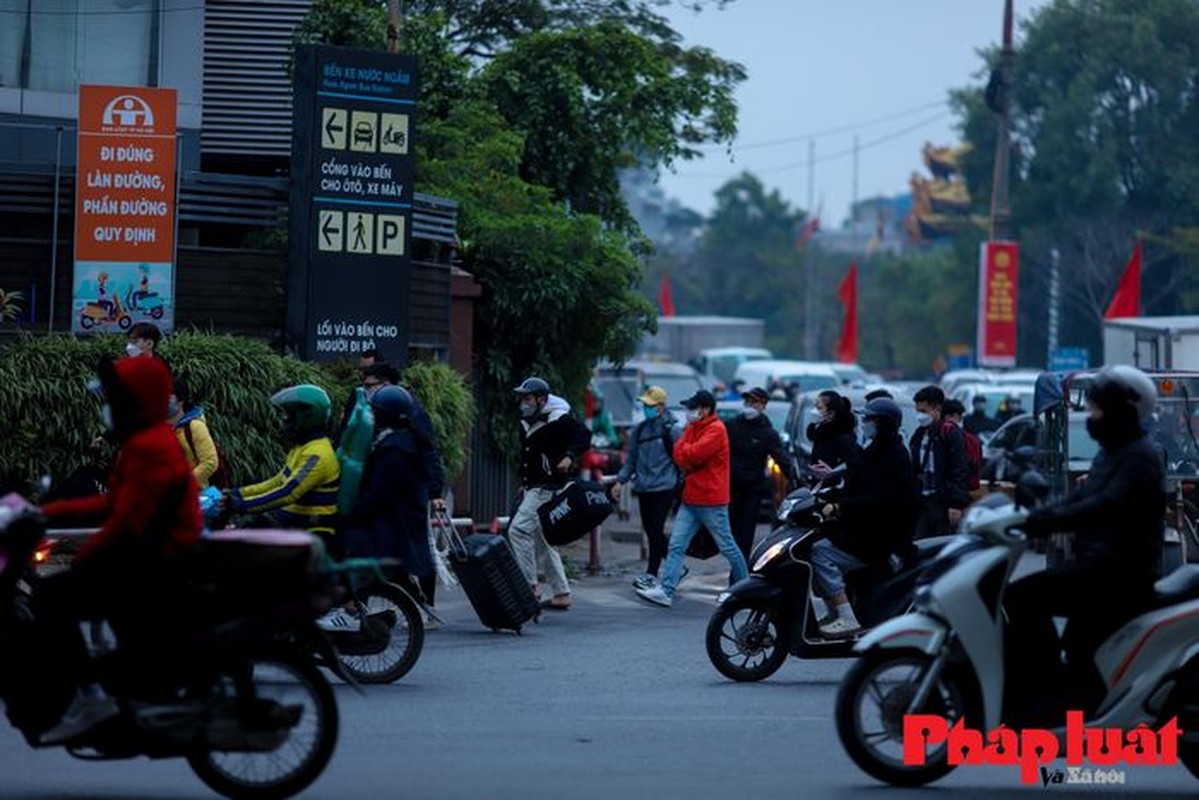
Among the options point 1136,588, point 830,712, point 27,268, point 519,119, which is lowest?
point 830,712

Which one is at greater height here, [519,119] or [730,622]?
[519,119]

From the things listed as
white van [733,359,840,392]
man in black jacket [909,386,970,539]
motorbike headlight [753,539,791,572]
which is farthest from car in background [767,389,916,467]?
white van [733,359,840,392]

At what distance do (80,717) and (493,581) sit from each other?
22.9ft

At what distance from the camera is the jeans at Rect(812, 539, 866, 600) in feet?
44.1

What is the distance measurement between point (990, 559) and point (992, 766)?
1281mm

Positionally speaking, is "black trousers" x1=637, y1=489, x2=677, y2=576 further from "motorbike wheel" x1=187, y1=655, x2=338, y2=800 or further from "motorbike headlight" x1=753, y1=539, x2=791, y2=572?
"motorbike wheel" x1=187, y1=655, x2=338, y2=800

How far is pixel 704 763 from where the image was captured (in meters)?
10.1

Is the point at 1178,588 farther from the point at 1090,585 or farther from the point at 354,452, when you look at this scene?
the point at 354,452

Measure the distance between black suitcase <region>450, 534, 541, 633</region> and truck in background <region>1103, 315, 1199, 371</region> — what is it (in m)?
16.9

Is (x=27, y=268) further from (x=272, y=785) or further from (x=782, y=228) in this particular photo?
(x=782, y=228)

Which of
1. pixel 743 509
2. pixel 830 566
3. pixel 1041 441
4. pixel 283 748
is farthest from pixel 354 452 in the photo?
pixel 1041 441

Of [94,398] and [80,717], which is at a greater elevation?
[94,398]

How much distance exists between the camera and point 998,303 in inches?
2090

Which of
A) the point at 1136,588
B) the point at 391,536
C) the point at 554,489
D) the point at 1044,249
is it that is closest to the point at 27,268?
the point at 554,489
